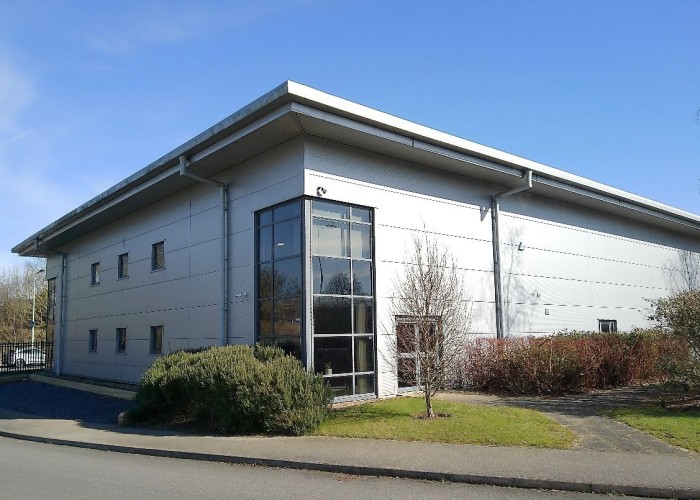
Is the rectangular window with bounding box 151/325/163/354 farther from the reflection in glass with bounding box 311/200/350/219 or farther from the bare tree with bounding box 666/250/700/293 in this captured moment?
the bare tree with bounding box 666/250/700/293

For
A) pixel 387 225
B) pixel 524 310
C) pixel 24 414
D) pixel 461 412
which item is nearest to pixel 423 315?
pixel 461 412

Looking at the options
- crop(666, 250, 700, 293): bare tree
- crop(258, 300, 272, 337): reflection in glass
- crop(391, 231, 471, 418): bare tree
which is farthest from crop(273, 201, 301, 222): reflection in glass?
crop(666, 250, 700, 293): bare tree

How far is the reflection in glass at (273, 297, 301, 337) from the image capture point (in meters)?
14.3

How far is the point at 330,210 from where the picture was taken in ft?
48.9

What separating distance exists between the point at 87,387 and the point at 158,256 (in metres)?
5.68

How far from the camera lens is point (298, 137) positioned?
1461cm

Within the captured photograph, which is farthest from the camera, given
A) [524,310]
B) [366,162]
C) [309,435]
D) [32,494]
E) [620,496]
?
[524,310]

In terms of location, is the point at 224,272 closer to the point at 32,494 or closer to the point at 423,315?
the point at 423,315

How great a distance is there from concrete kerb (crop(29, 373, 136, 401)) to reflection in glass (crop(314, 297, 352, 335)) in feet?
19.7

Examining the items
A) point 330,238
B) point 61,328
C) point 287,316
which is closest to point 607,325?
point 330,238

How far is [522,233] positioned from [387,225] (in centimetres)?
630

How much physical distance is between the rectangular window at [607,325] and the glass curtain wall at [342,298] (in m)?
11.9

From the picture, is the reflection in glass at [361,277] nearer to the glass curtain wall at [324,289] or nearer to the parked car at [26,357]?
the glass curtain wall at [324,289]

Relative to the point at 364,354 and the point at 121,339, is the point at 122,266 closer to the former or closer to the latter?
the point at 121,339
